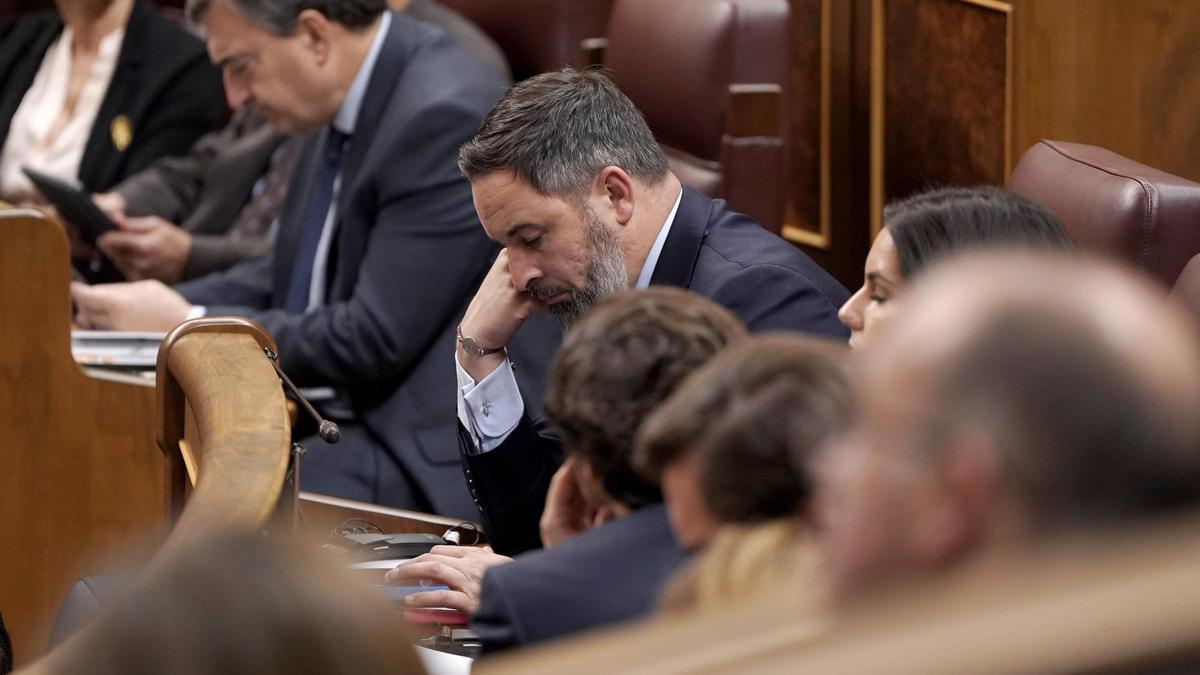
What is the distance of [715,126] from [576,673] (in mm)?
2597

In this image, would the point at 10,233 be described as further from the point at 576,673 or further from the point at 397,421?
the point at 576,673

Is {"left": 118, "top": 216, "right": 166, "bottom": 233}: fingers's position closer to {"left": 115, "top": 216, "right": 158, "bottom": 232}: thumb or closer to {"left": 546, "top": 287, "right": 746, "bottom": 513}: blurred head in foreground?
{"left": 115, "top": 216, "right": 158, "bottom": 232}: thumb

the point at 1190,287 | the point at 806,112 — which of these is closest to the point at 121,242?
the point at 806,112

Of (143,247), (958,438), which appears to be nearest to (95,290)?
(143,247)

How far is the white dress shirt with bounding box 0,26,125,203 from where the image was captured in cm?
437

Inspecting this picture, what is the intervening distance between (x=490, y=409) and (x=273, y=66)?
122cm

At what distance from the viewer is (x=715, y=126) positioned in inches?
121

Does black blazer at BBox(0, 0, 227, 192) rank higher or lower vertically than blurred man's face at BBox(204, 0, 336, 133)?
lower

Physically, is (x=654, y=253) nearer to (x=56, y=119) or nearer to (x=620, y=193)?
(x=620, y=193)

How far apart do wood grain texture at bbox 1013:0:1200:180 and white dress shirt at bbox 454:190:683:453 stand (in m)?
0.89

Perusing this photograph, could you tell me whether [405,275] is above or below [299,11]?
below

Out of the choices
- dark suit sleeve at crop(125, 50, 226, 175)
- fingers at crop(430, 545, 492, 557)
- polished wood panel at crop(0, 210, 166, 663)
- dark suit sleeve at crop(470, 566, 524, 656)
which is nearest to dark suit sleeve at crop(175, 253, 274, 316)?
polished wood panel at crop(0, 210, 166, 663)

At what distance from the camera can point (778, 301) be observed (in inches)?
77.3

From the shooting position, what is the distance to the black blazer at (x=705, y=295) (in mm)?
1972
